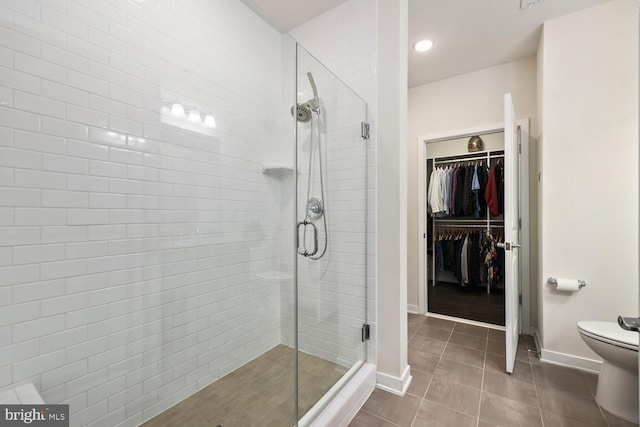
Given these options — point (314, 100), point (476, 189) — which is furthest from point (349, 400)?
point (476, 189)

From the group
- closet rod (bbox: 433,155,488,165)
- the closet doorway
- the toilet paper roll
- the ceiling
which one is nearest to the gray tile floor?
the toilet paper roll

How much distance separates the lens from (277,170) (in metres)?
1.77

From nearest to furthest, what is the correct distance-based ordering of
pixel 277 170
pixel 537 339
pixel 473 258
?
pixel 277 170 → pixel 537 339 → pixel 473 258

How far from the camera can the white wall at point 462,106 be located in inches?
102

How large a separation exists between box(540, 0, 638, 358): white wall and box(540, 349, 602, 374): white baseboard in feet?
0.13

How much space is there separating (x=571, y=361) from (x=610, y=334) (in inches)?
24.0

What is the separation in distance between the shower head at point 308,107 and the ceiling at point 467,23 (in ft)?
2.03

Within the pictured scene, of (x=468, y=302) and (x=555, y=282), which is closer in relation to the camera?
(x=555, y=282)

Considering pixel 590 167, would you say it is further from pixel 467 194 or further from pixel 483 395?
pixel 483 395

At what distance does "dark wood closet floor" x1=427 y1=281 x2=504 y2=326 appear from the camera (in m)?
3.02

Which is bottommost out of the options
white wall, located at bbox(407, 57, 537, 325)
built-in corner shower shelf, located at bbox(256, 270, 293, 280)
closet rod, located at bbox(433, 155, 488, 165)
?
built-in corner shower shelf, located at bbox(256, 270, 293, 280)

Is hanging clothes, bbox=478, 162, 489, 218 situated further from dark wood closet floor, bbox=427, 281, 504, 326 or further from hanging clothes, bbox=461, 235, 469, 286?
dark wood closet floor, bbox=427, 281, 504, 326

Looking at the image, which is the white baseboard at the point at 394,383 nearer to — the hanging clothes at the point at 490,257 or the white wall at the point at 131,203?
the white wall at the point at 131,203

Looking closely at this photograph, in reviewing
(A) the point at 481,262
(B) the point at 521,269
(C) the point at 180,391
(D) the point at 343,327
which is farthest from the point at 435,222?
(C) the point at 180,391
